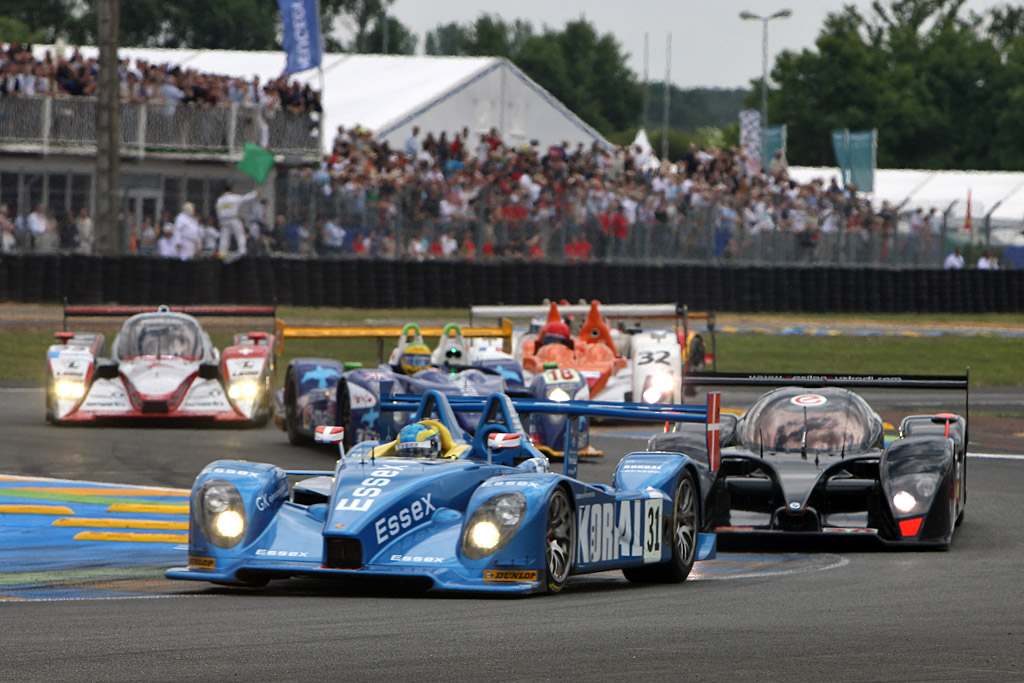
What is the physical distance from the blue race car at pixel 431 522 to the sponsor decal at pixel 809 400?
108 inches

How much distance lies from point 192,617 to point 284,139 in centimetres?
3116

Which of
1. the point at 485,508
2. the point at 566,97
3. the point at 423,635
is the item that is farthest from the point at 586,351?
the point at 566,97

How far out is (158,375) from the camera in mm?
17641

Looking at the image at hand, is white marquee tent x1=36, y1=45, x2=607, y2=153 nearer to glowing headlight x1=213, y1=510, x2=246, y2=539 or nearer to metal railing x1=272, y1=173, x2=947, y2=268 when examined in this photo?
metal railing x1=272, y1=173, x2=947, y2=268

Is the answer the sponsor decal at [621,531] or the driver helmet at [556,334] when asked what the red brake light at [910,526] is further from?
the driver helmet at [556,334]

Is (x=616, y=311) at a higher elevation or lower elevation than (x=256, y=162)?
lower

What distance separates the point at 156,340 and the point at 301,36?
23.6m

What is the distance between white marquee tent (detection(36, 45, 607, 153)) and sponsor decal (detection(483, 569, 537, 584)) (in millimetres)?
39807

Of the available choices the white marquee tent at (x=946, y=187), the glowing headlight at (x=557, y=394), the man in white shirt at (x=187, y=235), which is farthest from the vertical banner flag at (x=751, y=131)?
the glowing headlight at (x=557, y=394)

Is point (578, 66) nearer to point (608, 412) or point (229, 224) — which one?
point (229, 224)

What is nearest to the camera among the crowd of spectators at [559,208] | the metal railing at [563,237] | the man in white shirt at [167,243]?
the man in white shirt at [167,243]

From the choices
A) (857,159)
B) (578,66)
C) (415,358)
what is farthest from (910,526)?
(578,66)

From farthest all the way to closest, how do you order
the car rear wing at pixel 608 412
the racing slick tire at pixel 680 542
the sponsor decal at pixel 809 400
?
the sponsor decal at pixel 809 400, the car rear wing at pixel 608 412, the racing slick tire at pixel 680 542

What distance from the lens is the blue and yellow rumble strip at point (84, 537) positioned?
28.3ft
